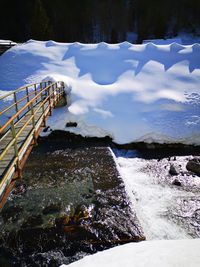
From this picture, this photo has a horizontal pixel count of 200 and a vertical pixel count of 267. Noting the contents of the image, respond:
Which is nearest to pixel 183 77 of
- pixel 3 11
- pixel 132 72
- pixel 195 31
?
pixel 132 72

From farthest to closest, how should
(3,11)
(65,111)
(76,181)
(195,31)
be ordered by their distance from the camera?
(195,31), (3,11), (65,111), (76,181)

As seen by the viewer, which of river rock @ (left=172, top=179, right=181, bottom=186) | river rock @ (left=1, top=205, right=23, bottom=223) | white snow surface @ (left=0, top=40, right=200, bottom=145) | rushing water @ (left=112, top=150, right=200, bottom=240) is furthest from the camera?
white snow surface @ (left=0, top=40, right=200, bottom=145)

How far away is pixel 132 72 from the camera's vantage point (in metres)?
17.8

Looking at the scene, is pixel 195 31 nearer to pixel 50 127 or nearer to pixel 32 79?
pixel 32 79

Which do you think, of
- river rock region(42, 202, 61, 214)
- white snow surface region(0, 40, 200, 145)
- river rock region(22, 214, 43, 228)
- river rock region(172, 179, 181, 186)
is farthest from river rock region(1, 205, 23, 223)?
white snow surface region(0, 40, 200, 145)

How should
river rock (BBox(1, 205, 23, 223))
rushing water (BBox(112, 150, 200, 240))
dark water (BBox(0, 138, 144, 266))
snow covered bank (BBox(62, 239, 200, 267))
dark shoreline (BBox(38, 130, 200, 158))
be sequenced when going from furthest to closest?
dark shoreline (BBox(38, 130, 200, 158)), river rock (BBox(1, 205, 23, 223)), rushing water (BBox(112, 150, 200, 240)), dark water (BBox(0, 138, 144, 266)), snow covered bank (BBox(62, 239, 200, 267))

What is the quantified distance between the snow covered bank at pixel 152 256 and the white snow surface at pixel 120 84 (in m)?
8.79

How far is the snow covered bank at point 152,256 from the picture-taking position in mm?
3822

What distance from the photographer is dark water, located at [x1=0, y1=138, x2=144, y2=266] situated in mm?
6156

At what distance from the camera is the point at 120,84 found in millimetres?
16609

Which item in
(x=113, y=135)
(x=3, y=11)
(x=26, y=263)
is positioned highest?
(x=3, y=11)

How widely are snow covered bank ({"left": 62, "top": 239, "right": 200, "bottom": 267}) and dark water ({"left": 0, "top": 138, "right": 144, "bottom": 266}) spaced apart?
1433 millimetres

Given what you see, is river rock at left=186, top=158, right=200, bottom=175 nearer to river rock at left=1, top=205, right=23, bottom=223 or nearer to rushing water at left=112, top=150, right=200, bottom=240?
rushing water at left=112, top=150, right=200, bottom=240

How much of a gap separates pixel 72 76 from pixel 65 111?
13.2 ft
